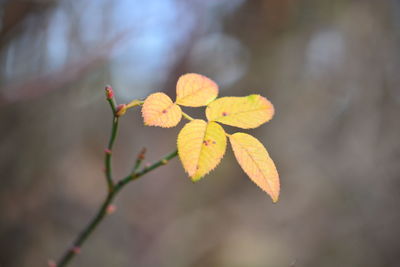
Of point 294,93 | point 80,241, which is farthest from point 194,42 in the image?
point 80,241

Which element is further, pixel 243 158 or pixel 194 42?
pixel 194 42

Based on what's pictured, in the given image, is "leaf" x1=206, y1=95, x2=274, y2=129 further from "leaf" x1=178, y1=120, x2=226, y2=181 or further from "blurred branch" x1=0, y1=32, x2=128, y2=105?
"blurred branch" x1=0, y1=32, x2=128, y2=105

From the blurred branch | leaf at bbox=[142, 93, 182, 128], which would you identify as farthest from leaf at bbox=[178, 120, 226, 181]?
the blurred branch

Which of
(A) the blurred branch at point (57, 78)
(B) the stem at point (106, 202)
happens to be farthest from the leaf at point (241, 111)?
(A) the blurred branch at point (57, 78)

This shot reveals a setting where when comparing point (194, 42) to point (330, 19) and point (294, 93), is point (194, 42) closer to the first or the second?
point (294, 93)

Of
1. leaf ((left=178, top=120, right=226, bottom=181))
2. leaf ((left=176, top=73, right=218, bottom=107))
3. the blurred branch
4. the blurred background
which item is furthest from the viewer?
the blurred background

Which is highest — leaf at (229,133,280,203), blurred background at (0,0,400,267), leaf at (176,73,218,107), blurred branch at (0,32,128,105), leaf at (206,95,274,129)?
leaf at (176,73,218,107)

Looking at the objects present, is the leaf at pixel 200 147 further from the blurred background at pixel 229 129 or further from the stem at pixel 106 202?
the blurred background at pixel 229 129
